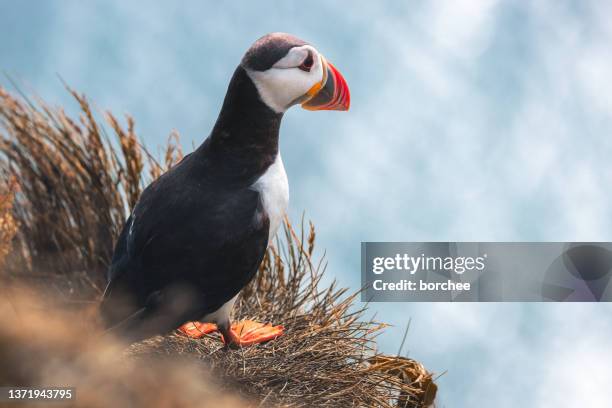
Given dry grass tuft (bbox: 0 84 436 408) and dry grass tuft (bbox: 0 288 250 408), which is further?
dry grass tuft (bbox: 0 84 436 408)

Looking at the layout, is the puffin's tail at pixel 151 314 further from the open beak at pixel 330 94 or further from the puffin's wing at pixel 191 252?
the open beak at pixel 330 94

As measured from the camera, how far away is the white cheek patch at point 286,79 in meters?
1.55

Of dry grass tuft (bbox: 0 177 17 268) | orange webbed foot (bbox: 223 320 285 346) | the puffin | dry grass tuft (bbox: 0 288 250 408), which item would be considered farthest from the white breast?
dry grass tuft (bbox: 0 288 250 408)

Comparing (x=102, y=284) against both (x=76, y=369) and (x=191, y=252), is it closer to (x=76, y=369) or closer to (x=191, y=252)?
(x=191, y=252)

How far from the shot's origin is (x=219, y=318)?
5.43ft

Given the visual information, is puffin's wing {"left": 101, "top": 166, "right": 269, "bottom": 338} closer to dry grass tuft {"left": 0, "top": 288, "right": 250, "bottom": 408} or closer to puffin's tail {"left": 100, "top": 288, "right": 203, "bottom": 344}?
puffin's tail {"left": 100, "top": 288, "right": 203, "bottom": 344}

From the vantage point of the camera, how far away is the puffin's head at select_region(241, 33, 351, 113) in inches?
60.9

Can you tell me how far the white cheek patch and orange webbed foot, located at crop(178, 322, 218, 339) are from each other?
570 millimetres

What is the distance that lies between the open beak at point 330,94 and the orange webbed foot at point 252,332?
551mm

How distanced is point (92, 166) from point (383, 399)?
150 centimetres

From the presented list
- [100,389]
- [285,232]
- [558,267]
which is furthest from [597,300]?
[100,389]

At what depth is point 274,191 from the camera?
5.31 feet

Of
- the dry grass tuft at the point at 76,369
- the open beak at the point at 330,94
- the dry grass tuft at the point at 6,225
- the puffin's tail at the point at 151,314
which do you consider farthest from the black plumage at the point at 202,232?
the dry grass tuft at the point at 76,369

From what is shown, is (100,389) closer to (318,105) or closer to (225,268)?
(225,268)
